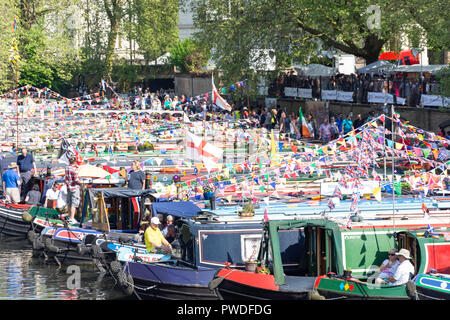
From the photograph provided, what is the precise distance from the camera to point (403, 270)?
16.9m

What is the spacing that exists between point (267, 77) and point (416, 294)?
31.9 metres

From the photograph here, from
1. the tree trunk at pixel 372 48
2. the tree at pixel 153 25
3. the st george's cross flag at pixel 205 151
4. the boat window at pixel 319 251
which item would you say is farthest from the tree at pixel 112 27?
the boat window at pixel 319 251

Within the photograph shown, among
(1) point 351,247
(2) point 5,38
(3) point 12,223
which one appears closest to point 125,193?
(3) point 12,223

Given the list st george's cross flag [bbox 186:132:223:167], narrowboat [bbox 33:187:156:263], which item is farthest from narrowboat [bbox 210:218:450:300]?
narrowboat [bbox 33:187:156:263]

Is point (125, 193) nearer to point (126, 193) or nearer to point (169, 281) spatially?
point (126, 193)

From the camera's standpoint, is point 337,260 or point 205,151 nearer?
point 337,260

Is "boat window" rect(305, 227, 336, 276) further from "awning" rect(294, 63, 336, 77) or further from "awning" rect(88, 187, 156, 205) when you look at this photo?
"awning" rect(294, 63, 336, 77)

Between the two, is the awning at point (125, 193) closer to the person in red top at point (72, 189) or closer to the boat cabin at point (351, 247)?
the person in red top at point (72, 189)

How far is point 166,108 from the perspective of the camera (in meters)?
51.7

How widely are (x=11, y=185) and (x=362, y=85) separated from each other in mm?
19506

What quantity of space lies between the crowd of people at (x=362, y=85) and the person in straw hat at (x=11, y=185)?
14.8 m

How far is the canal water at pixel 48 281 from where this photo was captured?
21191 mm
